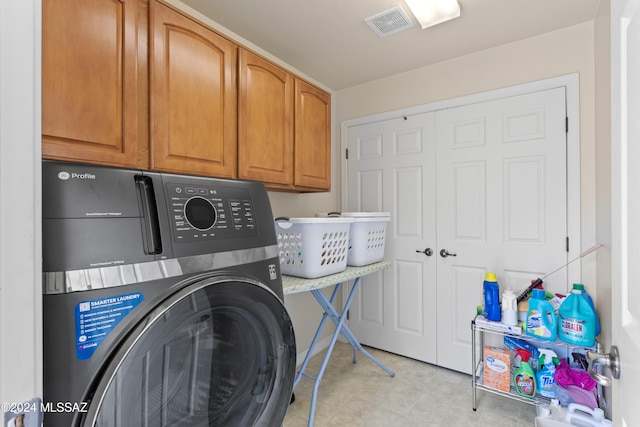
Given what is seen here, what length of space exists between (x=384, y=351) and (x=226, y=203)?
2318 millimetres

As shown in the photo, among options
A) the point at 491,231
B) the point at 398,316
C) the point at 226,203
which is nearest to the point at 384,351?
Result: the point at 398,316

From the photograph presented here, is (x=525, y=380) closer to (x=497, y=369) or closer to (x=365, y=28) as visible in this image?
(x=497, y=369)

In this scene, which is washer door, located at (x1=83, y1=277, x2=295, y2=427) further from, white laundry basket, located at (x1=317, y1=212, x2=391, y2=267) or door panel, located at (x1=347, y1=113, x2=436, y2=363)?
door panel, located at (x1=347, y1=113, x2=436, y2=363)

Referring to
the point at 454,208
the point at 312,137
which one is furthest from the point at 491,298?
the point at 312,137

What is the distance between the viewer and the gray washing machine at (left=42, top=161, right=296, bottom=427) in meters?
0.65

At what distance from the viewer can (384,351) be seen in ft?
8.93

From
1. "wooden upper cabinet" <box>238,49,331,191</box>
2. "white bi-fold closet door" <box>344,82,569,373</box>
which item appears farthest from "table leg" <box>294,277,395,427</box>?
"wooden upper cabinet" <box>238,49,331,191</box>

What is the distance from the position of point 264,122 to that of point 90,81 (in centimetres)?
86

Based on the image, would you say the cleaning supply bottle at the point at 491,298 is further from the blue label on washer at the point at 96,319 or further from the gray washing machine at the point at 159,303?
the blue label on washer at the point at 96,319

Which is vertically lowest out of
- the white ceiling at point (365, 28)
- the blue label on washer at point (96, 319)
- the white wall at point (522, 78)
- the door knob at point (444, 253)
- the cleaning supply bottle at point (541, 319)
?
the cleaning supply bottle at point (541, 319)

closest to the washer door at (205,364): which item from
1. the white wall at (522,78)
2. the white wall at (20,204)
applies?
the white wall at (20,204)

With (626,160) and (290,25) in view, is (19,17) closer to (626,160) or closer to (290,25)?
(626,160)

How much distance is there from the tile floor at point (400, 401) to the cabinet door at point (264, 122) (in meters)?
A: 1.49

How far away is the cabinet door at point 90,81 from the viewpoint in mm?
1008
